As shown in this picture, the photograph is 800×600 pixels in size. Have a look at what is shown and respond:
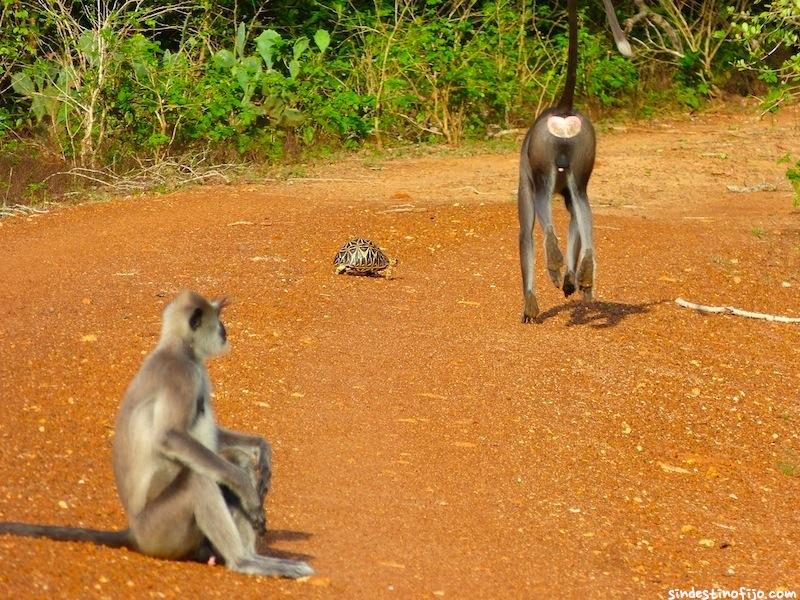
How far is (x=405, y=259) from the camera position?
10.9m

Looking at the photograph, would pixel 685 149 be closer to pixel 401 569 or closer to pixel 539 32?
pixel 539 32

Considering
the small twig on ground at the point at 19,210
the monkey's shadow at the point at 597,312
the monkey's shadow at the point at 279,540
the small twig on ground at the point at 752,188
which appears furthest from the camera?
the small twig on ground at the point at 752,188

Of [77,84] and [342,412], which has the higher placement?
[77,84]

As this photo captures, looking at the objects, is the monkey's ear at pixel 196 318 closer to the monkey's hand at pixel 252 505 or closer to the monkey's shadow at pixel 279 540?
the monkey's hand at pixel 252 505

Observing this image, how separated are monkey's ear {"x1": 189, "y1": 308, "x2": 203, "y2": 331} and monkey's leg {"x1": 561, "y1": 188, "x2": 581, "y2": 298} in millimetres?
4430

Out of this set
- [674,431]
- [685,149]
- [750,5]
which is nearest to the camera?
[674,431]

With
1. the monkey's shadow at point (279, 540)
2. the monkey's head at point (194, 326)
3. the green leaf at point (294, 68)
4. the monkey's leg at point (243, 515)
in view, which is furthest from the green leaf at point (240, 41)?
the monkey's leg at point (243, 515)

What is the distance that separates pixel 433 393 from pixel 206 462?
10.1ft

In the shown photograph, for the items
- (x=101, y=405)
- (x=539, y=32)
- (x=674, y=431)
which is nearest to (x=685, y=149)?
(x=539, y=32)

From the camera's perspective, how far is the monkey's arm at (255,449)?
528 cm

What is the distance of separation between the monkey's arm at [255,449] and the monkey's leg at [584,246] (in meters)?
4.12

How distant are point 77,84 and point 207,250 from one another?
4.60 meters

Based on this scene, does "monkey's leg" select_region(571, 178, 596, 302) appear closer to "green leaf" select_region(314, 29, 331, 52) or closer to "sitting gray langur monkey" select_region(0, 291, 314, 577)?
"sitting gray langur monkey" select_region(0, 291, 314, 577)

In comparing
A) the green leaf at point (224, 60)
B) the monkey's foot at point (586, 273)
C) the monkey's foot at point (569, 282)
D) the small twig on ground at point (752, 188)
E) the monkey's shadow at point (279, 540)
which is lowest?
the monkey's shadow at point (279, 540)
